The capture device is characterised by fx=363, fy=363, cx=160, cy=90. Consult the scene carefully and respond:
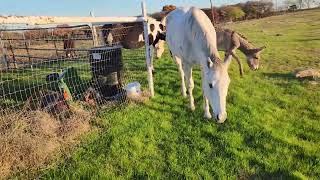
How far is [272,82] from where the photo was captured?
31.4 feet

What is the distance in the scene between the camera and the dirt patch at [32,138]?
475cm

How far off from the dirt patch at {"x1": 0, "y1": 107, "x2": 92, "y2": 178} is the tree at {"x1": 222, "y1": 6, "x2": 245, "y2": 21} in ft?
129

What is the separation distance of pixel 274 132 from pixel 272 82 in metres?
3.70

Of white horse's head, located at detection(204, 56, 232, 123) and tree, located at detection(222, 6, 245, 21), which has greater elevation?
tree, located at detection(222, 6, 245, 21)

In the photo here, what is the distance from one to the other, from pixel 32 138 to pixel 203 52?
9.78 feet

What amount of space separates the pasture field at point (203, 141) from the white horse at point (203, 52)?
0.54 metres

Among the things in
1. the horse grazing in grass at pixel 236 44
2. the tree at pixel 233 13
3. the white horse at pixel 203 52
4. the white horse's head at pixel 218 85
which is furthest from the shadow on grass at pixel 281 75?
the tree at pixel 233 13

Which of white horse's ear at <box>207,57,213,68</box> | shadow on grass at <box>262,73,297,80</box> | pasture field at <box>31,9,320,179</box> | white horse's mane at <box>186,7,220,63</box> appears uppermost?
white horse's mane at <box>186,7,220,63</box>

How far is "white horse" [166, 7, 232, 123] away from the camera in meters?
5.51

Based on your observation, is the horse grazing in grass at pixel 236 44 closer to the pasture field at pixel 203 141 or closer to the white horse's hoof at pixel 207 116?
the pasture field at pixel 203 141

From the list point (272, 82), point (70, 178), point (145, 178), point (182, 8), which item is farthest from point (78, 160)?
point (272, 82)

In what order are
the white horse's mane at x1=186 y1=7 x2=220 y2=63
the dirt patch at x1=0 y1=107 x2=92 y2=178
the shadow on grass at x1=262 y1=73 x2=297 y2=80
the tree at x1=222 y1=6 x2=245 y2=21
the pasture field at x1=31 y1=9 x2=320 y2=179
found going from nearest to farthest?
the dirt patch at x1=0 y1=107 x2=92 y2=178, the pasture field at x1=31 y1=9 x2=320 y2=179, the white horse's mane at x1=186 y1=7 x2=220 y2=63, the shadow on grass at x1=262 y1=73 x2=297 y2=80, the tree at x1=222 y1=6 x2=245 y2=21

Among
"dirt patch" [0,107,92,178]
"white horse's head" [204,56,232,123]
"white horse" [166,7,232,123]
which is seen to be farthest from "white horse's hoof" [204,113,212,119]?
"dirt patch" [0,107,92,178]

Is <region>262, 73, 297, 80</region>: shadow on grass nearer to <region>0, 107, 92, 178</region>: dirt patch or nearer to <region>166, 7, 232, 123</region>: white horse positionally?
<region>166, 7, 232, 123</region>: white horse
